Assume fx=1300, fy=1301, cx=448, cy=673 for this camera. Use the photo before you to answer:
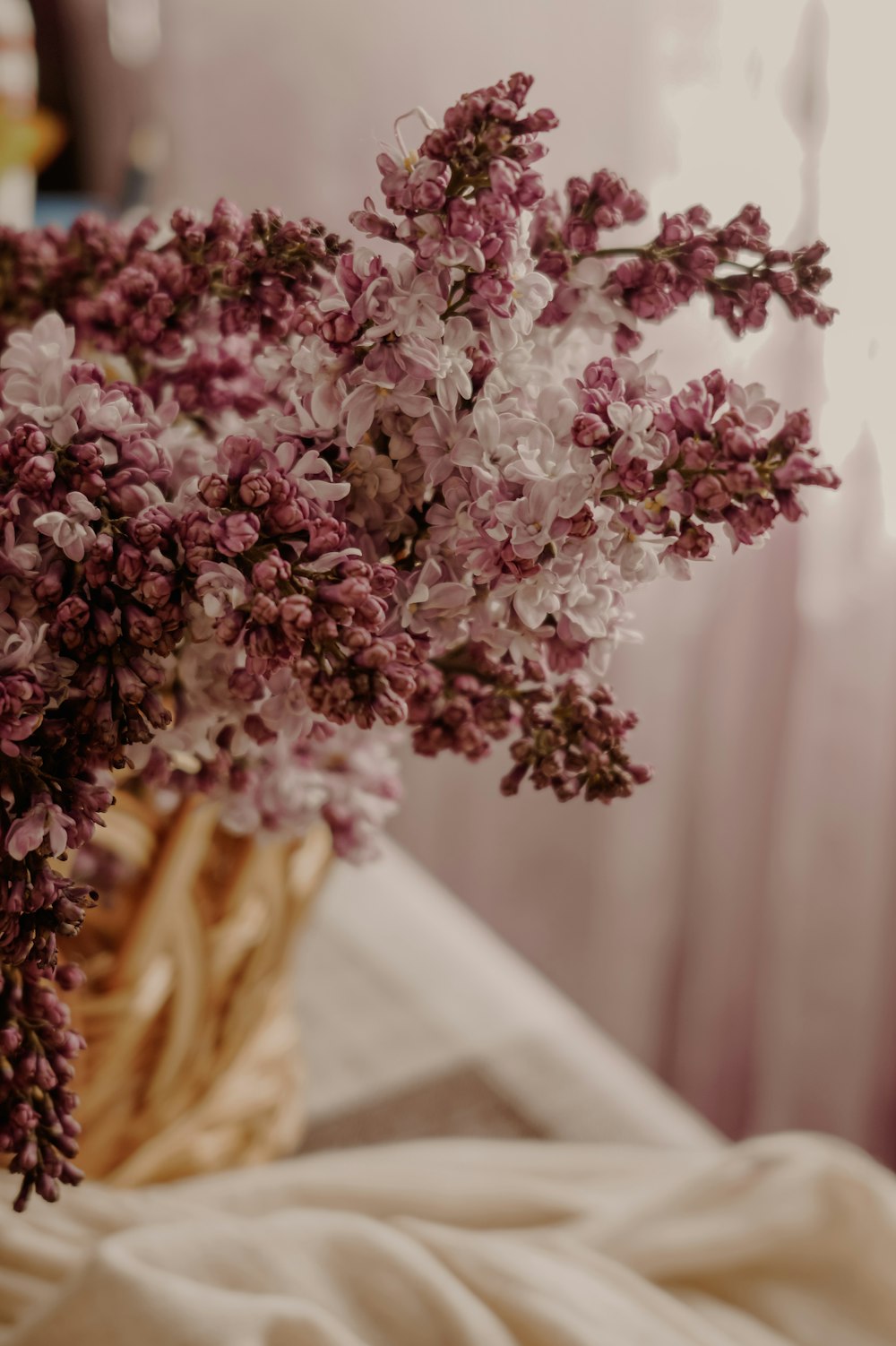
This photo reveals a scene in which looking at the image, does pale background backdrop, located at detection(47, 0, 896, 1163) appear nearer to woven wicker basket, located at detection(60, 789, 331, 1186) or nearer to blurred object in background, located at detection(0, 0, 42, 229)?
blurred object in background, located at detection(0, 0, 42, 229)

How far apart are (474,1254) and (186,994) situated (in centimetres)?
21

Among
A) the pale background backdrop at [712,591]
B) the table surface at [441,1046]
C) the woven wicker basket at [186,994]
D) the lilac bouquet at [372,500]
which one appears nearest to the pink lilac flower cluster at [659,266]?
the lilac bouquet at [372,500]

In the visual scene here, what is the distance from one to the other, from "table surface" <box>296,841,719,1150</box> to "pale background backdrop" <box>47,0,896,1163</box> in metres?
0.48

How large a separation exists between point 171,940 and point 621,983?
3.56 feet

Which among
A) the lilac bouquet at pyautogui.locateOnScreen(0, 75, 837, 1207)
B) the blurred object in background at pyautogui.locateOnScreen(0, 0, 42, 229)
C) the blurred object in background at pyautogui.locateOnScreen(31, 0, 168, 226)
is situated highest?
the blurred object in background at pyautogui.locateOnScreen(31, 0, 168, 226)

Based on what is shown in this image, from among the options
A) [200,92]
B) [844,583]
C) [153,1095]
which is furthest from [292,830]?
[200,92]

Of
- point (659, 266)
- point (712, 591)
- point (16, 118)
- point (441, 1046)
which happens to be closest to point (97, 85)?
Answer: point (16, 118)

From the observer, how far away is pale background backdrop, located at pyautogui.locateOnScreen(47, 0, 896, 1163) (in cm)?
116

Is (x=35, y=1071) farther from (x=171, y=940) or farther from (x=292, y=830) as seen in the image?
(x=171, y=940)

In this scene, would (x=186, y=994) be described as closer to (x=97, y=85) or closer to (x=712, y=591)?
(x=712, y=591)

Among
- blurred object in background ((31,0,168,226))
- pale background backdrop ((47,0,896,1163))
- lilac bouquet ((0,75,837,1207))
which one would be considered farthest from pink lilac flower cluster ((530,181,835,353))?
blurred object in background ((31,0,168,226))

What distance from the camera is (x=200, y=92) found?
1689 mm

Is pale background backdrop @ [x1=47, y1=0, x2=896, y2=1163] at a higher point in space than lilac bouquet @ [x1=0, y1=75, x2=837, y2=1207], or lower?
higher

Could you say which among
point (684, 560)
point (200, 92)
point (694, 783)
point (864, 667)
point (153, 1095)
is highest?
point (200, 92)
